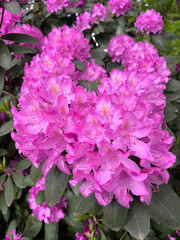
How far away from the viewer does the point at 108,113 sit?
727 millimetres

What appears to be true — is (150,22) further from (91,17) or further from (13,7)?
(13,7)

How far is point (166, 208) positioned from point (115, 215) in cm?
17

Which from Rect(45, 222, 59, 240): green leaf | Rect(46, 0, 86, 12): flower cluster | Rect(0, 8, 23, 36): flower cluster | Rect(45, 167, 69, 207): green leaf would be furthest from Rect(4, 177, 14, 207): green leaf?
Rect(46, 0, 86, 12): flower cluster

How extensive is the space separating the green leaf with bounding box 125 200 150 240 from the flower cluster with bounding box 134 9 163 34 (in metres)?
1.59

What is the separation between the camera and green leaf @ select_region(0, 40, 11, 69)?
1.41m

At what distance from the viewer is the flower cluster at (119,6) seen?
205cm

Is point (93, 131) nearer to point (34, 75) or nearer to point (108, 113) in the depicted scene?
point (108, 113)

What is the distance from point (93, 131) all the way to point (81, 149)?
0.07 meters

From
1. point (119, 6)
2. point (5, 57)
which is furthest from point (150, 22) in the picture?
point (5, 57)

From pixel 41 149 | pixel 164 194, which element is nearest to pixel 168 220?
pixel 164 194

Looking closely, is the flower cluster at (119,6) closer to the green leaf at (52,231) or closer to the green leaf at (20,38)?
the green leaf at (20,38)

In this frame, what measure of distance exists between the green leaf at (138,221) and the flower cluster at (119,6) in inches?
70.5

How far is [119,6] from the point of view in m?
2.09

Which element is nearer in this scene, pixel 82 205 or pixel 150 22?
pixel 82 205
